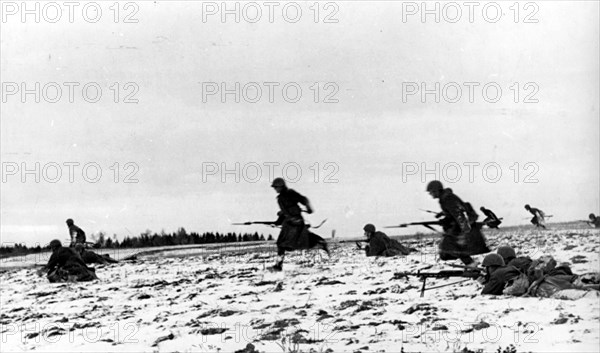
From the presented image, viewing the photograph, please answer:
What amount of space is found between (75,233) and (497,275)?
12.1 metres

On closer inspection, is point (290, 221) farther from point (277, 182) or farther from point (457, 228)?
point (457, 228)

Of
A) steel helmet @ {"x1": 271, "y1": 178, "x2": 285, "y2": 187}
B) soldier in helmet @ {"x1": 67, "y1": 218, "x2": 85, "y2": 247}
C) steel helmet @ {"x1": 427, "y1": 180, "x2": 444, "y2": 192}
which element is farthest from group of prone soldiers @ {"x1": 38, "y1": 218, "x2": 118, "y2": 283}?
steel helmet @ {"x1": 427, "y1": 180, "x2": 444, "y2": 192}

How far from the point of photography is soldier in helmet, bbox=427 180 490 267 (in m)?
15.2

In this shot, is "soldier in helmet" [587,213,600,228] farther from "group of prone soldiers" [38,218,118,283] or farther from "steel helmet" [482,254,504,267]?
"group of prone soldiers" [38,218,118,283]

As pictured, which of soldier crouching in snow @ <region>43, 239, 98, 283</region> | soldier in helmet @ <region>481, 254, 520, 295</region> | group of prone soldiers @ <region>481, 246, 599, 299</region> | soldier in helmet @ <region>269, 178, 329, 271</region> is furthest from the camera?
soldier crouching in snow @ <region>43, 239, 98, 283</region>

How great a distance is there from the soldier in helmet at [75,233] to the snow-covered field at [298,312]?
2362 millimetres

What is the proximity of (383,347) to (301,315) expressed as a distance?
2.25m

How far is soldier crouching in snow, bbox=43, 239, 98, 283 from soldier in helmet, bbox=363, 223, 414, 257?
20.0 feet

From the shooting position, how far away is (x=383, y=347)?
10.8 meters

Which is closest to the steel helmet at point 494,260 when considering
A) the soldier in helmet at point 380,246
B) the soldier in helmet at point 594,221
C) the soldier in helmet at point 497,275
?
the soldier in helmet at point 497,275

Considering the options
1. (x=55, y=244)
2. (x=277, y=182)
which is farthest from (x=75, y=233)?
(x=277, y=182)

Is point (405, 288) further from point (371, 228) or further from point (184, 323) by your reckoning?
point (371, 228)

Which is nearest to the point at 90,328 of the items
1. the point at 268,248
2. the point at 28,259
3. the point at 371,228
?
the point at 371,228

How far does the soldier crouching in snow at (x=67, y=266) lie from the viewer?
17781 millimetres
